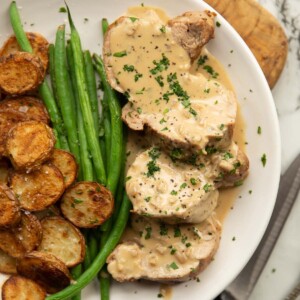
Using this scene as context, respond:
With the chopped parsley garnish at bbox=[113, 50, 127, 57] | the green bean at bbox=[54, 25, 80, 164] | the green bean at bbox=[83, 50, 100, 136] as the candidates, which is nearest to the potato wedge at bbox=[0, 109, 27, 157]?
the green bean at bbox=[54, 25, 80, 164]

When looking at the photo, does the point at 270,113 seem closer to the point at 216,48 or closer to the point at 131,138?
the point at 216,48

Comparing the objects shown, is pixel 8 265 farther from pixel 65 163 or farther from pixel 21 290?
pixel 65 163

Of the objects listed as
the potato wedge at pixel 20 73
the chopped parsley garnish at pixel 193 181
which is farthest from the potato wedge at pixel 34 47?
the chopped parsley garnish at pixel 193 181

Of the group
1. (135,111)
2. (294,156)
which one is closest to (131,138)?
(135,111)

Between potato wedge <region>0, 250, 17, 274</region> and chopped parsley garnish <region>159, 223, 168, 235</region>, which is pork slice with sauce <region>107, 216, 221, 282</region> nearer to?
chopped parsley garnish <region>159, 223, 168, 235</region>

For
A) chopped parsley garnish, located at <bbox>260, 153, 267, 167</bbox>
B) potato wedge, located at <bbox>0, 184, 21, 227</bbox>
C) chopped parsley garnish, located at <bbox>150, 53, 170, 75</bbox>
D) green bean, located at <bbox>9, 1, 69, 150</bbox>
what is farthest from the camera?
chopped parsley garnish, located at <bbox>260, 153, 267, 167</bbox>

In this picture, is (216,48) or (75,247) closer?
(75,247)
